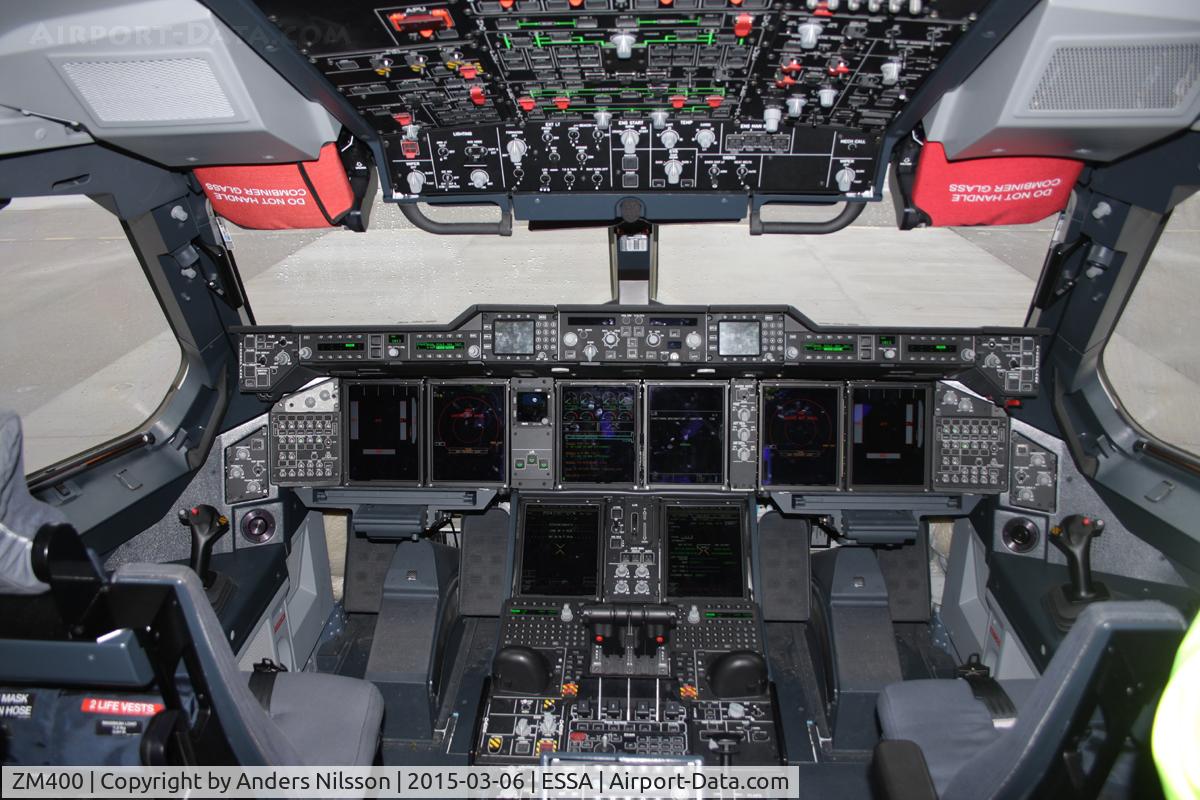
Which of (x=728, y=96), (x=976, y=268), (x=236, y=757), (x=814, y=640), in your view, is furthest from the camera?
(x=976, y=268)

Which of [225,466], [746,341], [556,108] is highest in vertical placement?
[556,108]

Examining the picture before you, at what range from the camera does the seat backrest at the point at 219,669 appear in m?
1.61

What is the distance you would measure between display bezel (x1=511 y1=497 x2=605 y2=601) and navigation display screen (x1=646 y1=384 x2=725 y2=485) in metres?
0.30

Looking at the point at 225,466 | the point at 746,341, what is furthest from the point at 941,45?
A: the point at 225,466

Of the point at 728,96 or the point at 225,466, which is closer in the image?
the point at 728,96

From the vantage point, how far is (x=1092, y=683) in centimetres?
157

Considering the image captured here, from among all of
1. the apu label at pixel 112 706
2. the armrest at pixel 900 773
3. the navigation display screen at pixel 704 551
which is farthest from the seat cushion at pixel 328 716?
the navigation display screen at pixel 704 551

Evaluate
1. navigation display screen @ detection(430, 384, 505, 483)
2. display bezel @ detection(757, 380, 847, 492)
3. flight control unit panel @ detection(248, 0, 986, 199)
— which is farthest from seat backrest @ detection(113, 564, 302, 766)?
display bezel @ detection(757, 380, 847, 492)

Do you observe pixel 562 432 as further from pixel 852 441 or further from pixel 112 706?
pixel 112 706

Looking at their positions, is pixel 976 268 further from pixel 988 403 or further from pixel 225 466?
pixel 225 466

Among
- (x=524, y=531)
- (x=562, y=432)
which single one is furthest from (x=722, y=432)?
(x=524, y=531)

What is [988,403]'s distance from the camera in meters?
3.66

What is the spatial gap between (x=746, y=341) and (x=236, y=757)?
252 cm

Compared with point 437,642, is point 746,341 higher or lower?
higher
